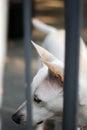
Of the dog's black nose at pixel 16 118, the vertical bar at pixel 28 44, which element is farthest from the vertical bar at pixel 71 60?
the dog's black nose at pixel 16 118

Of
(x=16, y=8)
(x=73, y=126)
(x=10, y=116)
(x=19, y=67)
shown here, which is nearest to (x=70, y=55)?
(x=73, y=126)

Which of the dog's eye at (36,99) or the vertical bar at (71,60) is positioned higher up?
the vertical bar at (71,60)

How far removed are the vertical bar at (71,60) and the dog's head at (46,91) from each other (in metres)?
0.14

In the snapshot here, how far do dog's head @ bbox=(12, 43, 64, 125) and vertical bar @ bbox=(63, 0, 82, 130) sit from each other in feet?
0.46

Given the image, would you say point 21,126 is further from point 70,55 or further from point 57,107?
point 70,55

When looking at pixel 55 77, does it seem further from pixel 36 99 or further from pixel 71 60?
pixel 71 60

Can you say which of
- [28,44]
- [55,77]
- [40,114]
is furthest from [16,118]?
[28,44]

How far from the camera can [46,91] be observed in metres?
1.11

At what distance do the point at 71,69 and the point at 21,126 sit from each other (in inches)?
15.4

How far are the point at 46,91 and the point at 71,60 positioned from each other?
15.7 inches

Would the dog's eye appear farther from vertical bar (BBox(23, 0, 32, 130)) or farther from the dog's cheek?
vertical bar (BBox(23, 0, 32, 130))

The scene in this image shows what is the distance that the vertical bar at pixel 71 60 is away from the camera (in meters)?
0.68

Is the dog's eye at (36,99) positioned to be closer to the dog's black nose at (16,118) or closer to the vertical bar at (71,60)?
the dog's black nose at (16,118)

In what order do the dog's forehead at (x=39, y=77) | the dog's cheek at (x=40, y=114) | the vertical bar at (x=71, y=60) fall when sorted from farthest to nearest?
1. the dog's cheek at (x=40, y=114)
2. the dog's forehead at (x=39, y=77)
3. the vertical bar at (x=71, y=60)
